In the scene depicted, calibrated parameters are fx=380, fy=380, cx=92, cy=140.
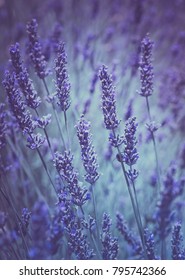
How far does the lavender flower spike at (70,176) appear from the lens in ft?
3.08

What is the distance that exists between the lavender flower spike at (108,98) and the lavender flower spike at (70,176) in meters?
0.14

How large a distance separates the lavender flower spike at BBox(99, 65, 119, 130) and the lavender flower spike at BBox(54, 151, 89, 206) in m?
0.14

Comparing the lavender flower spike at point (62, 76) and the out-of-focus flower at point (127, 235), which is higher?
the lavender flower spike at point (62, 76)

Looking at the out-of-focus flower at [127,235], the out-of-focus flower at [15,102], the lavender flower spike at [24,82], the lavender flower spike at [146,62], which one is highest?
the lavender flower spike at [146,62]

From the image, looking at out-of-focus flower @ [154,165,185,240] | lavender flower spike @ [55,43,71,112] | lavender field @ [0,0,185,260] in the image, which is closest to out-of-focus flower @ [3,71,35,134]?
lavender field @ [0,0,185,260]

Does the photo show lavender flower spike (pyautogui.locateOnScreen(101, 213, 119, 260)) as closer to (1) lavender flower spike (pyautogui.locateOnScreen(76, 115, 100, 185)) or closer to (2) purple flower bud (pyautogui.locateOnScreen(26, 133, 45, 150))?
(1) lavender flower spike (pyautogui.locateOnScreen(76, 115, 100, 185))

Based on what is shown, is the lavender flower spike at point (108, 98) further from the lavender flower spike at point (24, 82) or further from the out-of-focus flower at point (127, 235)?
the out-of-focus flower at point (127, 235)

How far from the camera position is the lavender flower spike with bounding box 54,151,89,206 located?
3.08 feet

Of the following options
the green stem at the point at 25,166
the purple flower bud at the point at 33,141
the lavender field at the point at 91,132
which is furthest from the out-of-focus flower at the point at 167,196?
the green stem at the point at 25,166

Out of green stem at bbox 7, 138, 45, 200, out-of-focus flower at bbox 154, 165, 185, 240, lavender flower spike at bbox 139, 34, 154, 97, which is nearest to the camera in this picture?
out-of-focus flower at bbox 154, 165, 185, 240

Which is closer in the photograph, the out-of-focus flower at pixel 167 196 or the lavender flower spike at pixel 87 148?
the out-of-focus flower at pixel 167 196

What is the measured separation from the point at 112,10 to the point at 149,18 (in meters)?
0.18
